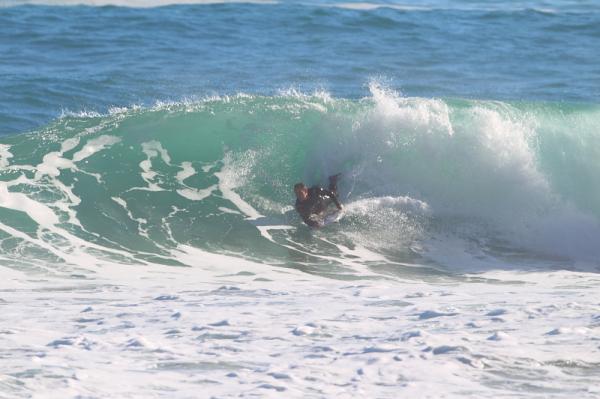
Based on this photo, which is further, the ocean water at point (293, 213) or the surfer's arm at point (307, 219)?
the surfer's arm at point (307, 219)

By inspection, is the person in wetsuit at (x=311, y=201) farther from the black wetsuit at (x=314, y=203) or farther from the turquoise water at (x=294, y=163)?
the turquoise water at (x=294, y=163)

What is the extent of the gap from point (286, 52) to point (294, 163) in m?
8.41

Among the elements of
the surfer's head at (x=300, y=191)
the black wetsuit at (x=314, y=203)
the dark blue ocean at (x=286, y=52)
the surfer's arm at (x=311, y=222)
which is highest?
the dark blue ocean at (x=286, y=52)

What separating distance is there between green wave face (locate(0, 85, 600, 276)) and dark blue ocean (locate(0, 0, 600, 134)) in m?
2.81

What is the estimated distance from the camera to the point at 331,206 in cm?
1121

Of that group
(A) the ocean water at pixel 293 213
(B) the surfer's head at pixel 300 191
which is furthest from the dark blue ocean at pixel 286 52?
(B) the surfer's head at pixel 300 191

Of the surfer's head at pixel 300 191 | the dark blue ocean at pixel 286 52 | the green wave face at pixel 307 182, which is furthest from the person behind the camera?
the dark blue ocean at pixel 286 52

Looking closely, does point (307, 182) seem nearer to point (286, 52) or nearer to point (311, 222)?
point (311, 222)

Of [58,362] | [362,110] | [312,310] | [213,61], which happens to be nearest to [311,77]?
[213,61]

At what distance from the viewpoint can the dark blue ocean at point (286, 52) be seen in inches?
677

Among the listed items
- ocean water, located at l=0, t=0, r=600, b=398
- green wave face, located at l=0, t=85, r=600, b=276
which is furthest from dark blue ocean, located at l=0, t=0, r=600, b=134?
green wave face, located at l=0, t=85, r=600, b=276

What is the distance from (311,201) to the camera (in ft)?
36.1

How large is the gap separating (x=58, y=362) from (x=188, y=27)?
17.9 meters

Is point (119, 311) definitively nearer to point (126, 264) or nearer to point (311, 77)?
point (126, 264)
